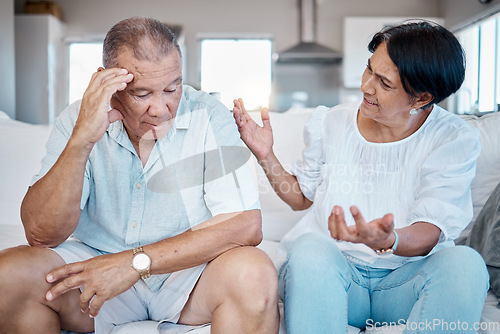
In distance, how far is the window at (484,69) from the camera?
5.00 m

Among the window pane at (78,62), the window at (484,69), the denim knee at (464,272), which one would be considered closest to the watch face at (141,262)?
the denim knee at (464,272)

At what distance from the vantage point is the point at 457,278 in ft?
3.61

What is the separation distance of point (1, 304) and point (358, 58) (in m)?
5.83

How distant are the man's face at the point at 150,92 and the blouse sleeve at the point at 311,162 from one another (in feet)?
1.49

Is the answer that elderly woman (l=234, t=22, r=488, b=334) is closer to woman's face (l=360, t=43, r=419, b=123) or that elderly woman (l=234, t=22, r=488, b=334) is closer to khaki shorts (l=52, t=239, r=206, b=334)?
woman's face (l=360, t=43, r=419, b=123)

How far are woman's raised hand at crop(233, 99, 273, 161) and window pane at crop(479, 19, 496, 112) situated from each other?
4295 millimetres

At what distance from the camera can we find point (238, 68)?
6.52m

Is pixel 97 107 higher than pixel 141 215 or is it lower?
higher

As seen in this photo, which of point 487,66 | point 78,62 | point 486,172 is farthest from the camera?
point 78,62

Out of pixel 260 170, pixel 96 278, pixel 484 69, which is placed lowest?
pixel 96 278

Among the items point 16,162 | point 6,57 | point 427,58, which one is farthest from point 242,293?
point 6,57

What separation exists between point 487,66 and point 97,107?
5.06 meters

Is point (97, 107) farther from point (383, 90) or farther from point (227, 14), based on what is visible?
point (227, 14)

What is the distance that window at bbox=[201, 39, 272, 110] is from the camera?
255 inches
